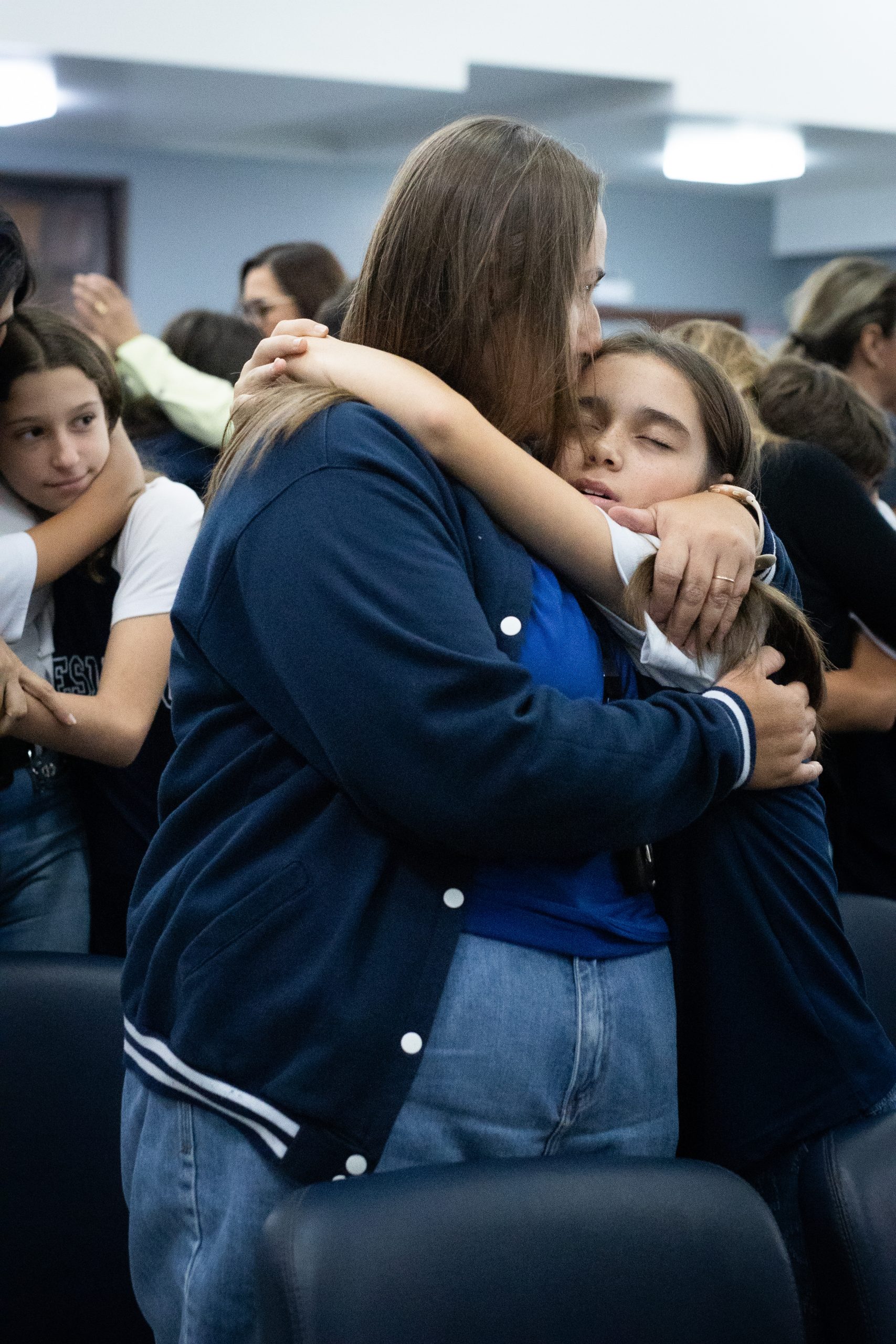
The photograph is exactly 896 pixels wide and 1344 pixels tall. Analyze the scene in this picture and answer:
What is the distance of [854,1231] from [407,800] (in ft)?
1.64

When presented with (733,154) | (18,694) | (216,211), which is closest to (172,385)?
(18,694)

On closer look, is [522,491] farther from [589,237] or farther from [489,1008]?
[489,1008]

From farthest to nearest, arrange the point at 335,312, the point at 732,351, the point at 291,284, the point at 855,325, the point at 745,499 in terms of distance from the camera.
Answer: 1. the point at 291,284
2. the point at 855,325
3. the point at 732,351
4. the point at 335,312
5. the point at 745,499

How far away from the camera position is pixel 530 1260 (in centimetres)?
101

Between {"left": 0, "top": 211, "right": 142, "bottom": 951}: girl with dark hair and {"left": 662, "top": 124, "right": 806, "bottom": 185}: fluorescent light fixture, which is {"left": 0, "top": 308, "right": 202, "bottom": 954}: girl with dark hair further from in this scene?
{"left": 662, "top": 124, "right": 806, "bottom": 185}: fluorescent light fixture

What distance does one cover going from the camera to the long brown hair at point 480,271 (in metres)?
1.14

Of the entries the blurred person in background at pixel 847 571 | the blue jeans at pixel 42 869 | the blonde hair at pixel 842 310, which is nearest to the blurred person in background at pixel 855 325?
the blonde hair at pixel 842 310

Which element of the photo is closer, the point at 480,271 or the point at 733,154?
the point at 480,271

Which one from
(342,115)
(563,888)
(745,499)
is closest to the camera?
(563,888)

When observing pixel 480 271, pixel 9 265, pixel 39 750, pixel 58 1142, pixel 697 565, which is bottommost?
pixel 58 1142

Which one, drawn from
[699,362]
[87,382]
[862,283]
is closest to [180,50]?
[862,283]

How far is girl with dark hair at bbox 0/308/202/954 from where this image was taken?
1966 mm

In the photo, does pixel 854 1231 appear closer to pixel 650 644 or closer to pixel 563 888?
pixel 563 888

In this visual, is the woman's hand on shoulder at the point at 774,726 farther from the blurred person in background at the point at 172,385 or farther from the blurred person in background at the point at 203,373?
the blurred person in background at the point at 172,385
